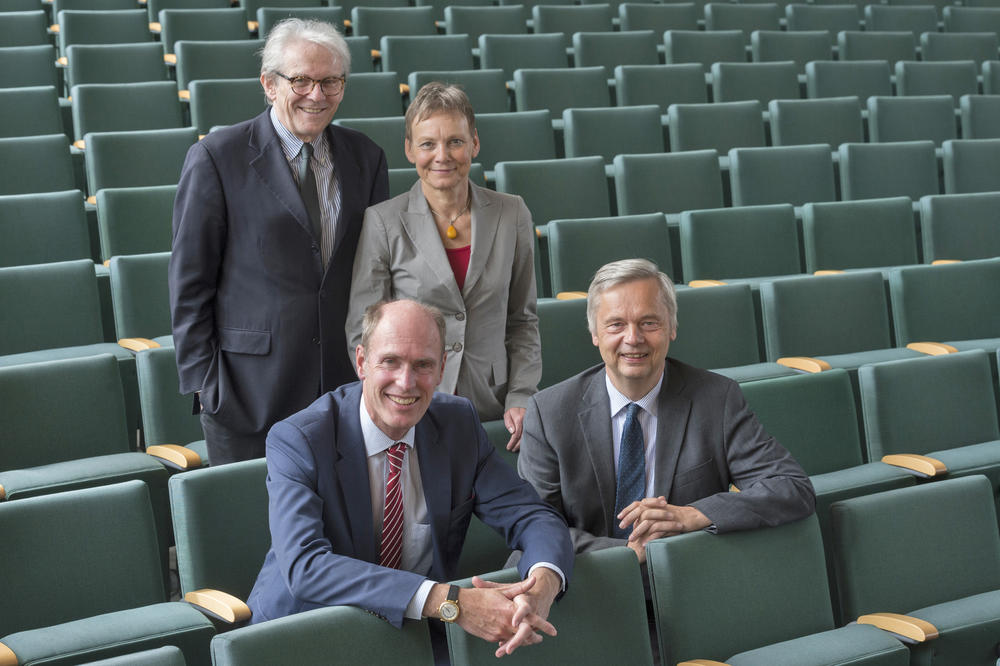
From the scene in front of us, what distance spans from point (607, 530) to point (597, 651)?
0.57 feet

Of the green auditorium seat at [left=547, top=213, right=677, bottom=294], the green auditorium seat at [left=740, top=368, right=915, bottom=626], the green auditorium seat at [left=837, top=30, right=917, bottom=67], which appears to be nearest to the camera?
the green auditorium seat at [left=740, top=368, right=915, bottom=626]

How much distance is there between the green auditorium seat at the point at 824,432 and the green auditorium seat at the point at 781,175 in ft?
2.27

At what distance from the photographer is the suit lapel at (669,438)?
0.89 meters

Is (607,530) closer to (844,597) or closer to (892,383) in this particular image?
(844,597)

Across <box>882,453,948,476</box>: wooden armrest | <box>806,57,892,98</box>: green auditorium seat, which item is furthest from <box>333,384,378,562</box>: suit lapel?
<box>806,57,892,98</box>: green auditorium seat

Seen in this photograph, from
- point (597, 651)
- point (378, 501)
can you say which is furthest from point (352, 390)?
point (597, 651)

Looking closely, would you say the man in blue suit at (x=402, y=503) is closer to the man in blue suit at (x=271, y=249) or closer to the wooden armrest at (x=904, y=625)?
the man in blue suit at (x=271, y=249)

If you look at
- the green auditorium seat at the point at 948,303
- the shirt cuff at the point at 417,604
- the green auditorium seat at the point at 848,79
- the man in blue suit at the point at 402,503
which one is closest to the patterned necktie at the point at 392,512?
the man in blue suit at the point at 402,503

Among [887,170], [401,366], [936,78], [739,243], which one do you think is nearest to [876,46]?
[936,78]

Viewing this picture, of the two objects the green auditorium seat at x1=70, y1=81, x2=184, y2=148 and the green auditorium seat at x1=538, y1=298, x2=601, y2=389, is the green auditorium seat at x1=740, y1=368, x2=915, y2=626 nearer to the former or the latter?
the green auditorium seat at x1=538, y1=298, x2=601, y2=389

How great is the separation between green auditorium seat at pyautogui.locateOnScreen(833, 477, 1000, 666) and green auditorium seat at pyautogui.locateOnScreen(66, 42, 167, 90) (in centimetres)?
140

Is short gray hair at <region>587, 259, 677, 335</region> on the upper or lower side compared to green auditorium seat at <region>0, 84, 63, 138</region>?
lower

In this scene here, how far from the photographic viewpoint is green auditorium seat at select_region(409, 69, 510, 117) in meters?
1.93

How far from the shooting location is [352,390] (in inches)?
31.1
